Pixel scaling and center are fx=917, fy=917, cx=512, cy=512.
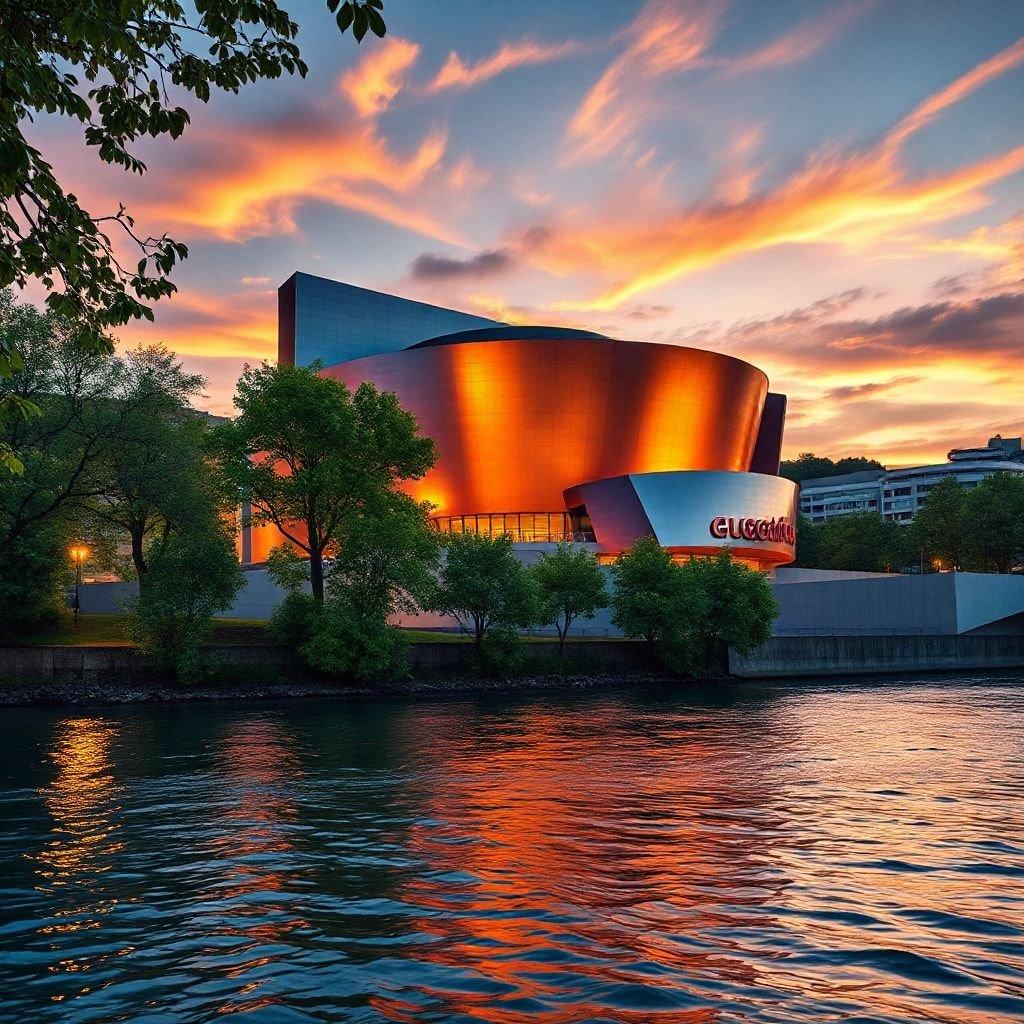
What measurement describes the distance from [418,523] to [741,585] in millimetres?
20694

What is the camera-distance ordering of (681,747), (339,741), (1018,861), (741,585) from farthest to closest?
(741,585)
(339,741)
(681,747)
(1018,861)

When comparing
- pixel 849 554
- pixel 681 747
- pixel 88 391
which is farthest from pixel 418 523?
pixel 849 554

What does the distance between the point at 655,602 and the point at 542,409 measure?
3717 centimetres

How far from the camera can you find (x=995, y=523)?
110 meters

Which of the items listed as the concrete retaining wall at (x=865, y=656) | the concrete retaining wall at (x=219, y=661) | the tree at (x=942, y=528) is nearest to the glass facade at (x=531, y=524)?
the concrete retaining wall at (x=865, y=656)

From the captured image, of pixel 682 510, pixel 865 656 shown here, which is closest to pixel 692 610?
pixel 865 656

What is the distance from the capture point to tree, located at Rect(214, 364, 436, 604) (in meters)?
49.7

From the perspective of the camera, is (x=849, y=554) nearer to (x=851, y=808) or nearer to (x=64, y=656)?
(x=64, y=656)

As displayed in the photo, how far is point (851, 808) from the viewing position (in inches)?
618

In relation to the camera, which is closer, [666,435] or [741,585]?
[741,585]

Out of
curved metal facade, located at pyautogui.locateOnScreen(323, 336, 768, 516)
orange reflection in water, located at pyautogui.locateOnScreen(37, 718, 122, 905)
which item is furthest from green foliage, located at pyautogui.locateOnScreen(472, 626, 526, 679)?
→ curved metal facade, located at pyautogui.locateOnScreen(323, 336, 768, 516)

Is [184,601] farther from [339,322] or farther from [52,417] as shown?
[339,322]

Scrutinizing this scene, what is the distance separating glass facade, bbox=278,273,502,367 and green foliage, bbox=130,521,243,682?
61.7m

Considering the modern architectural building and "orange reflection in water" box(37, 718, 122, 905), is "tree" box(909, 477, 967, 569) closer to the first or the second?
the modern architectural building
